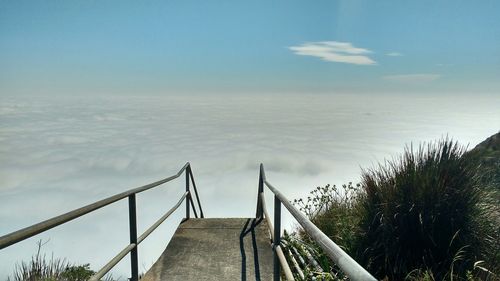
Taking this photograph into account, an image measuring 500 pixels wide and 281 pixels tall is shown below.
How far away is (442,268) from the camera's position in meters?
4.22

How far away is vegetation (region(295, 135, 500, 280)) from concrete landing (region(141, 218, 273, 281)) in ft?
3.45

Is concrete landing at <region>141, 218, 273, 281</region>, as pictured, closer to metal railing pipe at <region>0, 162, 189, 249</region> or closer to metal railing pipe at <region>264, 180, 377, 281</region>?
metal railing pipe at <region>0, 162, 189, 249</region>

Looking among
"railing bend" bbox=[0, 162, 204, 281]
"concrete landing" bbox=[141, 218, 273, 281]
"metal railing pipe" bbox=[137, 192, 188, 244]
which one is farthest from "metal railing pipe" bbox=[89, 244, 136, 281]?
"concrete landing" bbox=[141, 218, 273, 281]

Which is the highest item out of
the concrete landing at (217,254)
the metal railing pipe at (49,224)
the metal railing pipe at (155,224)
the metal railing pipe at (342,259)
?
the metal railing pipe at (342,259)

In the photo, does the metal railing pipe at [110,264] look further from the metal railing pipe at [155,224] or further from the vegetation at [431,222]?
the vegetation at [431,222]

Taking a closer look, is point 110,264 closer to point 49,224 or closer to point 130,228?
point 130,228

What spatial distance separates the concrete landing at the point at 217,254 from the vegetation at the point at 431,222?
1.05m

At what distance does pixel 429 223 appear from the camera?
4430 millimetres

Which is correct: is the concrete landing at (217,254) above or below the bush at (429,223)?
below

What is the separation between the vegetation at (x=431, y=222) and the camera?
4.25m

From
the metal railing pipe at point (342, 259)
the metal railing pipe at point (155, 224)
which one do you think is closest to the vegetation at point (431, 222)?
the metal railing pipe at point (155, 224)

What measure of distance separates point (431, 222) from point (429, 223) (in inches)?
1.1

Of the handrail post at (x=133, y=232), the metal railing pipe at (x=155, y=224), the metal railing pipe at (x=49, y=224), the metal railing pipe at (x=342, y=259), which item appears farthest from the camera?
the metal railing pipe at (x=155, y=224)

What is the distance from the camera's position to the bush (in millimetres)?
4289
